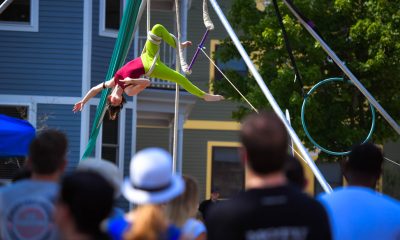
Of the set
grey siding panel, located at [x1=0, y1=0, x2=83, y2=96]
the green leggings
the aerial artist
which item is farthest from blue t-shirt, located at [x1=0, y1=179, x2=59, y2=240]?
grey siding panel, located at [x1=0, y1=0, x2=83, y2=96]

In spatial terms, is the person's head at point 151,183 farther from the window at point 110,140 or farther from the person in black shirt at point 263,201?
the window at point 110,140

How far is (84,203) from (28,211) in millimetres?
970

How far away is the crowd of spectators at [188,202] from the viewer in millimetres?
3561

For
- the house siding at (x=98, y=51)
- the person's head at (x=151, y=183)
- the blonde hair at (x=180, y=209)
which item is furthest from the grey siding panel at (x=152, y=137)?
the person's head at (x=151, y=183)

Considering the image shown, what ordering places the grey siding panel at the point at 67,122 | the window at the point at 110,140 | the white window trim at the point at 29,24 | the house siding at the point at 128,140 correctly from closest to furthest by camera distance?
the white window trim at the point at 29,24, the grey siding panel at the point at 67,122, the window at the point at 110,140, the house siding at the point at 128,140

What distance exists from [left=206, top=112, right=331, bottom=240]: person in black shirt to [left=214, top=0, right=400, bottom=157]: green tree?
14538 millimetres

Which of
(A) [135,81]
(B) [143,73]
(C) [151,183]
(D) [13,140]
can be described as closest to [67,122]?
(B) [143,73]

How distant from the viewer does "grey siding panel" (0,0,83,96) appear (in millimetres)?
17797

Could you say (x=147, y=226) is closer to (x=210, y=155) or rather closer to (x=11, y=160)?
(x=11, y=160)

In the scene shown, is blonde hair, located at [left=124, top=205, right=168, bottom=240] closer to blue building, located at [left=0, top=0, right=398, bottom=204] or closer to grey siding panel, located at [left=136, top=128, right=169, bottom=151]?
blue building, located at [left=0, top=0, right=398, bottom=204]

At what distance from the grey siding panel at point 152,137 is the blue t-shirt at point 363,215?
22912mm

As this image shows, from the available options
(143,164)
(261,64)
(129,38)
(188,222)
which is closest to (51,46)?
(261,64)

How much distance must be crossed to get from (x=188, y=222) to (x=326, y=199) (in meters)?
0.95

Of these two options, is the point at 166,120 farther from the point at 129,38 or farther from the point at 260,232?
the point at 260,232
